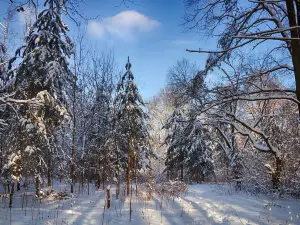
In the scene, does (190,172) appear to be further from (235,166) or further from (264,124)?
(264,124)

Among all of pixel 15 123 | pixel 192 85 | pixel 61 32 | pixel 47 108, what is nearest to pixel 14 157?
pixel 15 123

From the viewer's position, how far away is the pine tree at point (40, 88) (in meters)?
10.9

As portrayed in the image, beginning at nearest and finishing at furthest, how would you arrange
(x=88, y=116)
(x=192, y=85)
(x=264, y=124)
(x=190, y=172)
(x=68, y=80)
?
(x=192, y=85) < (x=264, y=124) < (x=68, y=80) < (x=88, y=116) < (x=190, y=172)

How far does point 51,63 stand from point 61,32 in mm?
2116

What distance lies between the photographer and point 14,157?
10523 mm

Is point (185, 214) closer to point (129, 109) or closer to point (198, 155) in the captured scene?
point (129, 109)

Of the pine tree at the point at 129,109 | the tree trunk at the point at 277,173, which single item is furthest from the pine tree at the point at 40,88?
the tree trunk at the point at 277,173

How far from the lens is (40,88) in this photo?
A: 472 inches

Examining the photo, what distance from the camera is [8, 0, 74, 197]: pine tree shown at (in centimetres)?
1089

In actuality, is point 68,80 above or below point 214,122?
above

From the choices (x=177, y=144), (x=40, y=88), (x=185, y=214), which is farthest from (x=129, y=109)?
(x=177, y=144)

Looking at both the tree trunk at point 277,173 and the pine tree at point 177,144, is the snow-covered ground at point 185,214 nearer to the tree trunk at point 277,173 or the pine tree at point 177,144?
the tree trunk at point 277,173

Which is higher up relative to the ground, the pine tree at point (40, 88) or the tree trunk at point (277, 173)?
the pine tree at point (40, 88)

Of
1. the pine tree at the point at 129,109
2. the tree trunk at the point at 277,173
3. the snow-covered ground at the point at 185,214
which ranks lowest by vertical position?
the snow-covered ground at the point at 185,214
